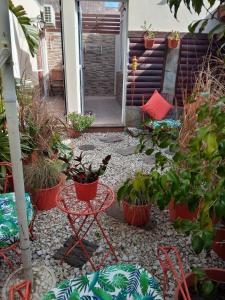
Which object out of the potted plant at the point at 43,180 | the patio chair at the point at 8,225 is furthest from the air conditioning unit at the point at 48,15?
the patio chair at the point at 8,225

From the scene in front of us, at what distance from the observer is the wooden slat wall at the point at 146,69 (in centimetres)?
449

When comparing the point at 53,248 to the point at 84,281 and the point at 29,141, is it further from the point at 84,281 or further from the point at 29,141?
the point at 29,141

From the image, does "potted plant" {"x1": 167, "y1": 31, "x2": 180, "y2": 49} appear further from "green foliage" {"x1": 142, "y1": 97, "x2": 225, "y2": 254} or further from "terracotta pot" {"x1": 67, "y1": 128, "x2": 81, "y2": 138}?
"green foliage" {"x1": 142, "y1": 97, "x2": 225, "y2": 254}

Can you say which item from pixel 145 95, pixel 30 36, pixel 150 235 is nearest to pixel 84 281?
pixel 150 235

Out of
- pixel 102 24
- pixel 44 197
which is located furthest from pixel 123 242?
pixel 102 24

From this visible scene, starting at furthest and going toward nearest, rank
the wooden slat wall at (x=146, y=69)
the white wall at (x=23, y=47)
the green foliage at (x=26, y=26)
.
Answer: the white wall at (x=23, y=47) < the wooden slat wall at (x=146, y=69) < the green foliage at (x=26, y=26)

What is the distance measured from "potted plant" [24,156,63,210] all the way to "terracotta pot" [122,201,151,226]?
722 mm

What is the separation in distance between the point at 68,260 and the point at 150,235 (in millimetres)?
744

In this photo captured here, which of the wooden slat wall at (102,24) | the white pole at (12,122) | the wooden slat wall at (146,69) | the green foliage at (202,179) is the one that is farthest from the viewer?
the wooden slat wall at (102,24)

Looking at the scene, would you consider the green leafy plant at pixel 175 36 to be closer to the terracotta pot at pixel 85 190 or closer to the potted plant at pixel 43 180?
the potted plant at pixel 43 180

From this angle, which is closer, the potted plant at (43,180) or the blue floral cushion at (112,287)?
the blue floral cushion at (112,287)

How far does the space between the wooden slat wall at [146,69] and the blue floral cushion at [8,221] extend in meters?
3.40

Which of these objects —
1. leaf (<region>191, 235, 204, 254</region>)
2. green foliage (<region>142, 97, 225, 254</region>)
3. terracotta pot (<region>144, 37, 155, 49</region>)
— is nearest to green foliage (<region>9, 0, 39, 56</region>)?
terracotta pot (<region>144, 37, 155, 49</region>)

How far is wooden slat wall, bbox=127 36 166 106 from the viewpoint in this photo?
449 cm
